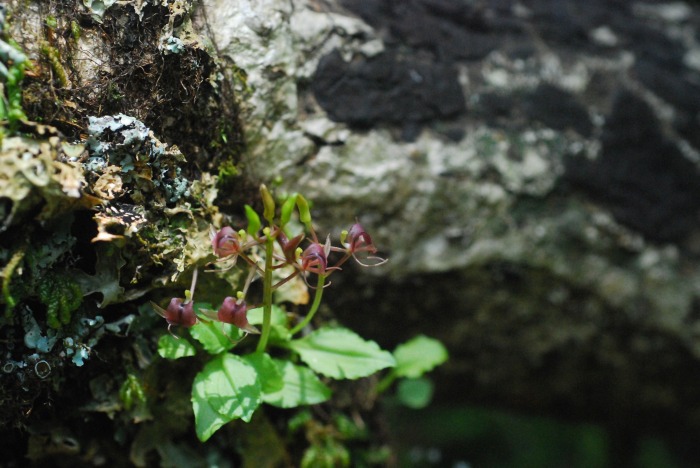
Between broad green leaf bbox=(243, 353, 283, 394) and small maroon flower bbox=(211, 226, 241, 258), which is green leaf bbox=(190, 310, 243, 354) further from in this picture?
small maroon flower bbox=(211, 226, 241, 258)

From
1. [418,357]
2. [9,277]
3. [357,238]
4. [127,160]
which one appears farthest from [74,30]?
[418,357]

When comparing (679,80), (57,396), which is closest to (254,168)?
(57,396)

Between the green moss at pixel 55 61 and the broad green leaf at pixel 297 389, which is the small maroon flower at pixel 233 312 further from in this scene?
the green moss at pixel 55 61

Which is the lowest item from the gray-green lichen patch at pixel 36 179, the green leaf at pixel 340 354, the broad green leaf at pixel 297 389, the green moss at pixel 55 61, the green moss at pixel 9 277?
the broad green leaf at pixel 297 389

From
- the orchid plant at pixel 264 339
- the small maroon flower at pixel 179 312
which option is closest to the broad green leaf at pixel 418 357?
the orchid plant at pixel 264 339

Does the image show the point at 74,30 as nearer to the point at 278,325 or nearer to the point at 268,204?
the point at 268,204

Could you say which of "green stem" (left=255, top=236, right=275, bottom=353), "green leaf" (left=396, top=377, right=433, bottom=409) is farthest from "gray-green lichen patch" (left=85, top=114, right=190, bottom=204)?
"green leaf" (left=396, top=377, right=433, bottom=409)

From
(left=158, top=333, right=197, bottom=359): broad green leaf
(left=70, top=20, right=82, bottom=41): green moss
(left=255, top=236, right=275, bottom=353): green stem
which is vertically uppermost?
(left=70, top=20, right=82, bottom=41): green moss
